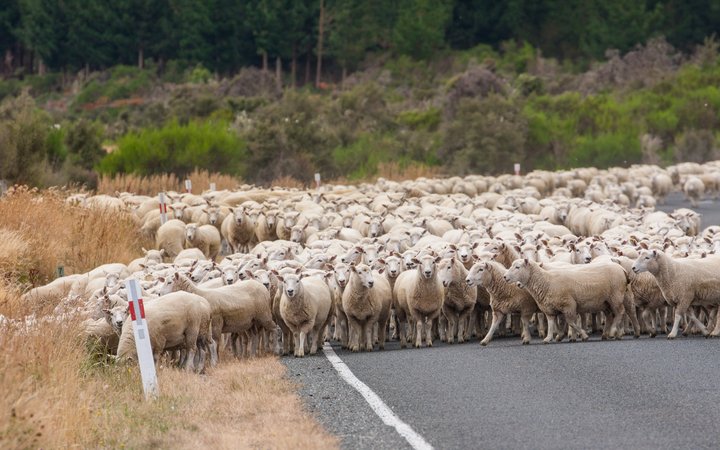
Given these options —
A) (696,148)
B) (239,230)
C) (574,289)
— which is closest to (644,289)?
(574,289)

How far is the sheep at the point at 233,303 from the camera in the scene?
1631 centimetres

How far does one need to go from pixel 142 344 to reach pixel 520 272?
6.44m

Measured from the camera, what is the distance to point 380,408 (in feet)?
39.5

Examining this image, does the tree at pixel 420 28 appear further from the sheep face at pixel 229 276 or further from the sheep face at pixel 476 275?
the sheep face at pixel 476 275

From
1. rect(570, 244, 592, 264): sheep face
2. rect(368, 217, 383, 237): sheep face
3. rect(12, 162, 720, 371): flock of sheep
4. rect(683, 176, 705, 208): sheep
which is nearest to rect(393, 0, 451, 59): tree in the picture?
rect(683, 176, 705, 208): sheep

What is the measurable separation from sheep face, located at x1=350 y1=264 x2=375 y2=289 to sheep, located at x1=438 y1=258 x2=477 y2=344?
124 centimetres

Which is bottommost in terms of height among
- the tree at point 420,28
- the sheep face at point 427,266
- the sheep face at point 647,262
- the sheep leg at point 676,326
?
the sheep leg at point 676,326

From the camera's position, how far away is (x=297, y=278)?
55.6 feet

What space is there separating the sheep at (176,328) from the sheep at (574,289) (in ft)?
14.8

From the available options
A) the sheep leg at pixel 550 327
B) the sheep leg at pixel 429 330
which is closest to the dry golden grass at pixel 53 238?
the sheep leg at pixel 429 330

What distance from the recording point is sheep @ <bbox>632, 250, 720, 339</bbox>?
1738 centimetres

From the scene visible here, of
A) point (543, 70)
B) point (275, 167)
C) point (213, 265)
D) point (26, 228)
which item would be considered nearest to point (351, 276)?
point (213, 265)

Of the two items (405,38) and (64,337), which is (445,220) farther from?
(405,38)

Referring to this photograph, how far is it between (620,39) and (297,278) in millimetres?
78670
